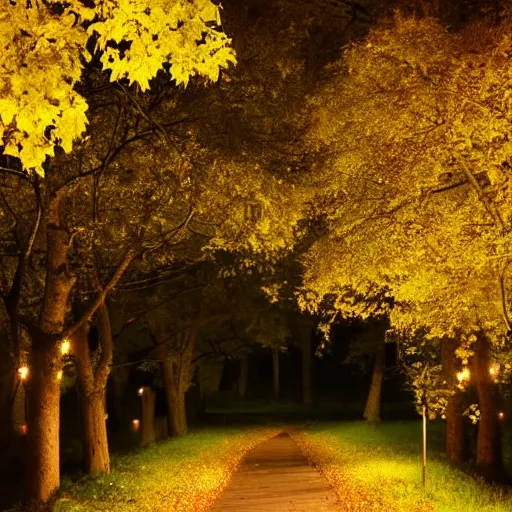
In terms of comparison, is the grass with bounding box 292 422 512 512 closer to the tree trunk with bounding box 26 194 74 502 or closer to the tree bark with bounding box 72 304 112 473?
the tree trunk with bounding box 26 194 74 502

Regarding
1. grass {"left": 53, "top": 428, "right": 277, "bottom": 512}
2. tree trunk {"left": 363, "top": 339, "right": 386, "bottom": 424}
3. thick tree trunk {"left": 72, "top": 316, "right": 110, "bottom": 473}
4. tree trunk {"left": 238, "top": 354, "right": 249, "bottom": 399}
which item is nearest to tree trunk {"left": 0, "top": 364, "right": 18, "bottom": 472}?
grass {"left": 53, "top": 428, "right": 277, "bottom": 512}

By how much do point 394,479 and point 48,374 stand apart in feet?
25.2

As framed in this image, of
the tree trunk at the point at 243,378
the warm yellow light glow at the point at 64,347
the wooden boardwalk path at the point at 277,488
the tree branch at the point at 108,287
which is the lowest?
the tree trunk at the point at 243,378

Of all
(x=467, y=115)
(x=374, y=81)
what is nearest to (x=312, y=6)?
(x=374, y=81)

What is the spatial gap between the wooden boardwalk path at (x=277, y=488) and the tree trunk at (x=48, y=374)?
2812 mm

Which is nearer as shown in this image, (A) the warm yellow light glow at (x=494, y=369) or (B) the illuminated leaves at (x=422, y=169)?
(B) the illuminated leaves at (x=422, y=169)

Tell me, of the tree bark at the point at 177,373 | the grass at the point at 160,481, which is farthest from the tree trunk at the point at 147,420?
the tree bark at the point at 177,373

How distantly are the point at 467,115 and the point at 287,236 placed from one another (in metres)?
4.80

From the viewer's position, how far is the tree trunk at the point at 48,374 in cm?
1084

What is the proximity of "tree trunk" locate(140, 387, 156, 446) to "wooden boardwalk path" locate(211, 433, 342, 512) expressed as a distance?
16.0ft

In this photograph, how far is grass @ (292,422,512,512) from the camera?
11.7m

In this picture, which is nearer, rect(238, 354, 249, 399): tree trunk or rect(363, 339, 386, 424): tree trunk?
rect(363, 339, 386, 424): tree trunk

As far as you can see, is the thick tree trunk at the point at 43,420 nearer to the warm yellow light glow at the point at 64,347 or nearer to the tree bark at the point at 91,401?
the warm yellow light glow at the point at 64,347

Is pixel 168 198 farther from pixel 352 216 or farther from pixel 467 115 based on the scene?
pixel 467 115
